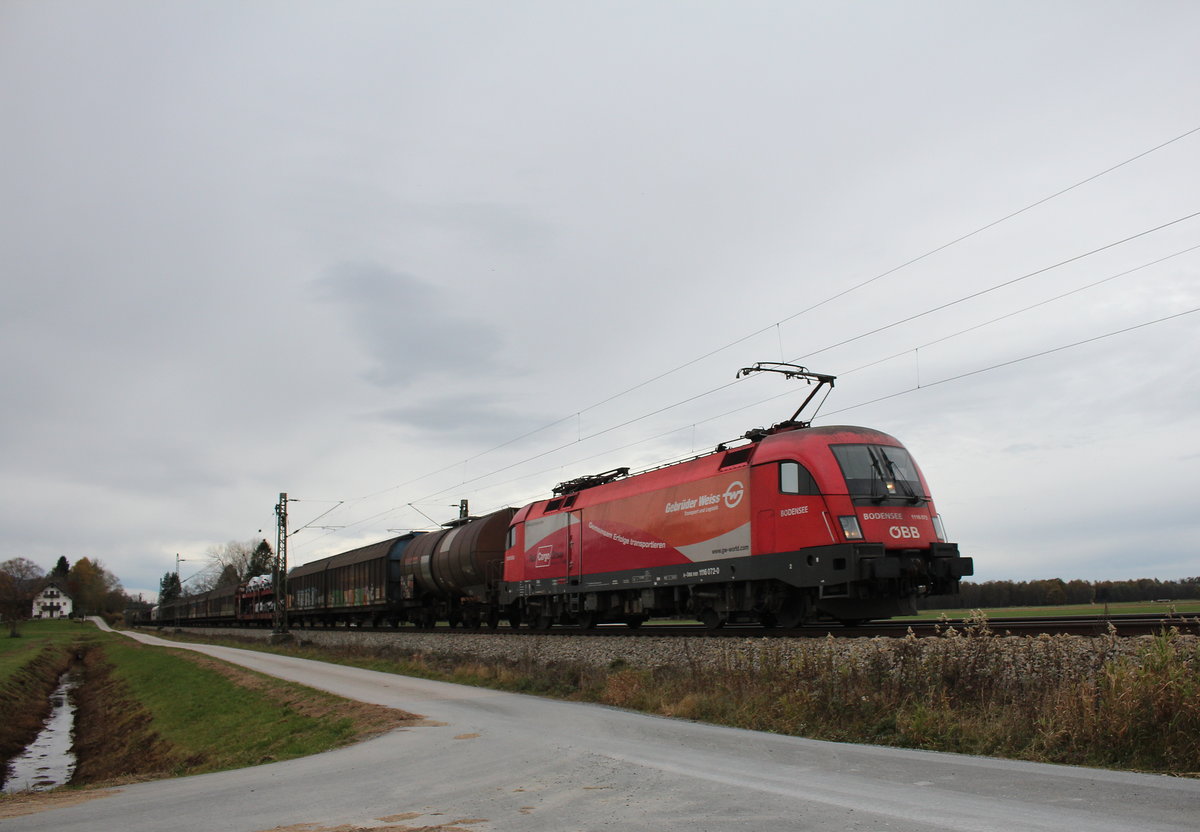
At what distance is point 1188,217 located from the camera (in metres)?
12.5

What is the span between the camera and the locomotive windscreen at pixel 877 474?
627 inches

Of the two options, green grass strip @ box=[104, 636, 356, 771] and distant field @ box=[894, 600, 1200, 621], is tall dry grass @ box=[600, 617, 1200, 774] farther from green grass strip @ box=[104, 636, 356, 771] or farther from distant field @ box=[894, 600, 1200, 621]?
green grass strip @ box=[104, 636, 356, 771]

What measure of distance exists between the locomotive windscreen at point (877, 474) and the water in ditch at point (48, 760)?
1641 cm

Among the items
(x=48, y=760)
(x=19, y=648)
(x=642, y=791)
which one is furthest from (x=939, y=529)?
(x=19, y=648)

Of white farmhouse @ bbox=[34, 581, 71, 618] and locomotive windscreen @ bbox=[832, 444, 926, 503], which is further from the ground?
locomotive windscreen @ bbox=[832, 444, 926, 503]

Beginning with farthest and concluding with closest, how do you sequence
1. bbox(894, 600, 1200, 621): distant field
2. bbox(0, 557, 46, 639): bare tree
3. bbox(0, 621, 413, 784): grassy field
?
bbox(0, 557, 46, 639): bare tree → bbox(894, 600, 1200, 621): distant field → bbox(0, 621, 413, 784): grassy field

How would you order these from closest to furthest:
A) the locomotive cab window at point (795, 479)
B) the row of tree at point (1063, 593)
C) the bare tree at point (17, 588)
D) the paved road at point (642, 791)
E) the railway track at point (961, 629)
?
the paved road at point (642, 791), the railway track at point (961, 629), the locomotive cab window at point (795, 479), the row of tree at point (1063, 593), the bare tree at point (17, 588)

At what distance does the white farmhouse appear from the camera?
155m

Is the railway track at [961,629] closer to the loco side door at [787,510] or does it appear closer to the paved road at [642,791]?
the loco side door at [787,510]

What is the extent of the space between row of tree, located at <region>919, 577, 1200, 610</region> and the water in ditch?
28.7 m

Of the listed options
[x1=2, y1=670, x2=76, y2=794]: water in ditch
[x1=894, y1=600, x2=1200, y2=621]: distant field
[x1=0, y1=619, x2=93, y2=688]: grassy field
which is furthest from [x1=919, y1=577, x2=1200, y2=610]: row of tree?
[x1=0, y1=619, x2=93, y2=688]: grassy field

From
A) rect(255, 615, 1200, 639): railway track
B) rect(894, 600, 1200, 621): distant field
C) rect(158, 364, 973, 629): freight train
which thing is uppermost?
rect(158, 364, 973, 629): freight train

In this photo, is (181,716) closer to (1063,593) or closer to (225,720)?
(225,720)

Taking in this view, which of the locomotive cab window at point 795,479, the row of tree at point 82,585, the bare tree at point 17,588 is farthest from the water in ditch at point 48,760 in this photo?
the row of tree at point 82,585
